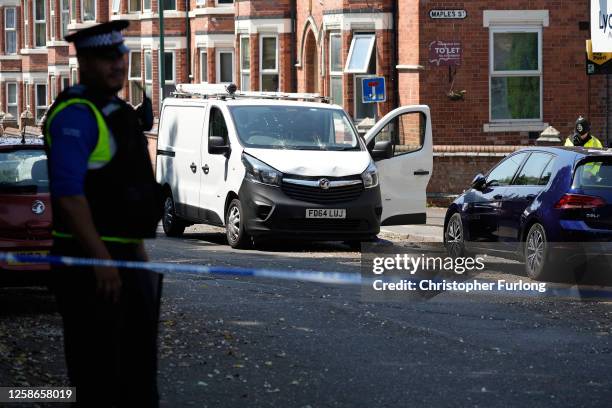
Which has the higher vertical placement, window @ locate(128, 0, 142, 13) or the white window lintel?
window @ locate(128, 0, 142, 13)

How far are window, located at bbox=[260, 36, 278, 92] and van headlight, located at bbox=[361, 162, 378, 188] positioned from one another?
67.2ft

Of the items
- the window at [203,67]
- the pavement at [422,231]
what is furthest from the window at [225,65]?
the pavement at [422,231]

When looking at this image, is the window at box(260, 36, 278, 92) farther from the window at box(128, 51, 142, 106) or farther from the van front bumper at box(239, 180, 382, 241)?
the van front bumper at box(239, 180, 382, 241)

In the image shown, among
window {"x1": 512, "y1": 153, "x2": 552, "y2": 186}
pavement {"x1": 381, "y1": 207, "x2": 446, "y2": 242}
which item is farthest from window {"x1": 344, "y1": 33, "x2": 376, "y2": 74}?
window {"x1": 512, "y1": 153, "x2": 552, "y2": 186}

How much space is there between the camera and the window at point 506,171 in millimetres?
16266

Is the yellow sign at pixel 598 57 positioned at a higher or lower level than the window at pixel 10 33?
lower

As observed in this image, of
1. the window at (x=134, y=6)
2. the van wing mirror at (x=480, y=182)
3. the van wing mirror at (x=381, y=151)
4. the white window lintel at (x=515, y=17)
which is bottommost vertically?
the van wing mirror at (x=480, y=182)

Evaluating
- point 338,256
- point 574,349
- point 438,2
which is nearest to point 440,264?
point 338,256

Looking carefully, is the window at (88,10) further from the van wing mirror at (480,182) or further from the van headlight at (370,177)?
the van wing mirror at (480,182)

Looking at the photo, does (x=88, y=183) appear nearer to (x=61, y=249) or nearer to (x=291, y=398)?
(x=61, y=249)

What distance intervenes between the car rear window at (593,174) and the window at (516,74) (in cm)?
1448

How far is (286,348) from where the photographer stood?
10219 mm

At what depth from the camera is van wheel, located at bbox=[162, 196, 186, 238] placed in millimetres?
21609

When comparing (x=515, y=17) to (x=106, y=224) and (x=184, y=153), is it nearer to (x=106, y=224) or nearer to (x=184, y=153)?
(x=184, y=153)
